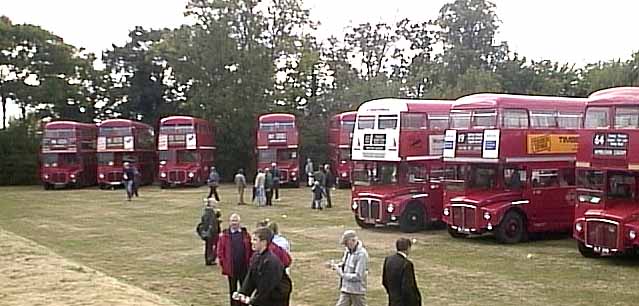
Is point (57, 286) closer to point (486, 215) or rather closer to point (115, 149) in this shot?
point (486, 215)

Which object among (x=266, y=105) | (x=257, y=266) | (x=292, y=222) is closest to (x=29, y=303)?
(x=257, y=266)

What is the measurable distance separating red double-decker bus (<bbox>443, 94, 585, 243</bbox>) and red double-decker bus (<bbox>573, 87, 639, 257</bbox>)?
319 cm

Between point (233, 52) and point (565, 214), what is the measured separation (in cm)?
3780

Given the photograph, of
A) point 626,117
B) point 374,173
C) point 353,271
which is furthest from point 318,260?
point 353,271

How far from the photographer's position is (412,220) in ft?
89.2

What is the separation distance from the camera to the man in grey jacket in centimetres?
1094

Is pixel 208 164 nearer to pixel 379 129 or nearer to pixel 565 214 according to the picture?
pixel 379 129

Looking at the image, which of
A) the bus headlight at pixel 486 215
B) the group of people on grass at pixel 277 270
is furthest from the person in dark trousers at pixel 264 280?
the bus headlight at pixel 486 215

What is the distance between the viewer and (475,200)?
2416 centimetres

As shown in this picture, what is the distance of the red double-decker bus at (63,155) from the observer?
5444 centimetres

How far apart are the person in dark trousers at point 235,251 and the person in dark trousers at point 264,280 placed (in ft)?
9.71

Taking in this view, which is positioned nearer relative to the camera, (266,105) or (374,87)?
(266,105)

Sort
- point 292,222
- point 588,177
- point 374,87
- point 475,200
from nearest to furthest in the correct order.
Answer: point 588,177 < point 475,200 < point 292,222 < point 374,87

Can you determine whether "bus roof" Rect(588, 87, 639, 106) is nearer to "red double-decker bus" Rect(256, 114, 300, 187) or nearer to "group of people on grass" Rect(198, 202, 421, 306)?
"group of people on grass" Rect(198, 202, 421, 306)
